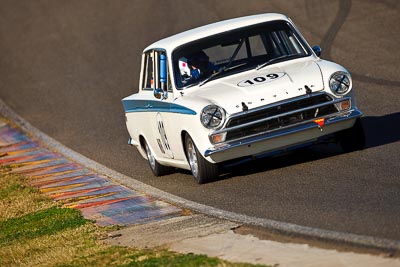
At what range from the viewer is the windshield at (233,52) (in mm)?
11094

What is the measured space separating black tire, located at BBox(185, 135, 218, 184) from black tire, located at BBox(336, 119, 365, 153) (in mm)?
1357

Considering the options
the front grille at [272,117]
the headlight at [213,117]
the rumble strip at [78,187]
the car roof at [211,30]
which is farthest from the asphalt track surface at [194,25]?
the car roof at [211,30]

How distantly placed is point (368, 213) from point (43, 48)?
653 inches

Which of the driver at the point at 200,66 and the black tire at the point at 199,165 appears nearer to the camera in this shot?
the black tire at the point at 199,165

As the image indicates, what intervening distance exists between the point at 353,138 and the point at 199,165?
1.62 meters

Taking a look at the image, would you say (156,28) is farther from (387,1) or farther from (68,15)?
(387,1)

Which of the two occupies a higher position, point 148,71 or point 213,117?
point 148,71

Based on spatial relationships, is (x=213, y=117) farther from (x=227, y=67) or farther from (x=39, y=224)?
(x=39, y=224)

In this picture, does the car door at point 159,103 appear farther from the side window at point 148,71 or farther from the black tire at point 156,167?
the black tire at point 156,167

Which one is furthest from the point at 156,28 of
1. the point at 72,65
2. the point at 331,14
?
the point at 331,14

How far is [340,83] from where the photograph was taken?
33.7 feet

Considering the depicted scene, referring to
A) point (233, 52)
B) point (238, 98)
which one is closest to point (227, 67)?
point (233, 52)

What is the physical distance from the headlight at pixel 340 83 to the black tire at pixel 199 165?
1.41 meters

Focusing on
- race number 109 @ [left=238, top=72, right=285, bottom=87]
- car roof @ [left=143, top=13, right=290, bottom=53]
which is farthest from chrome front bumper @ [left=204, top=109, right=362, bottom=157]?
car roof @ [left=143, top=13, right=290, bottom=53]
